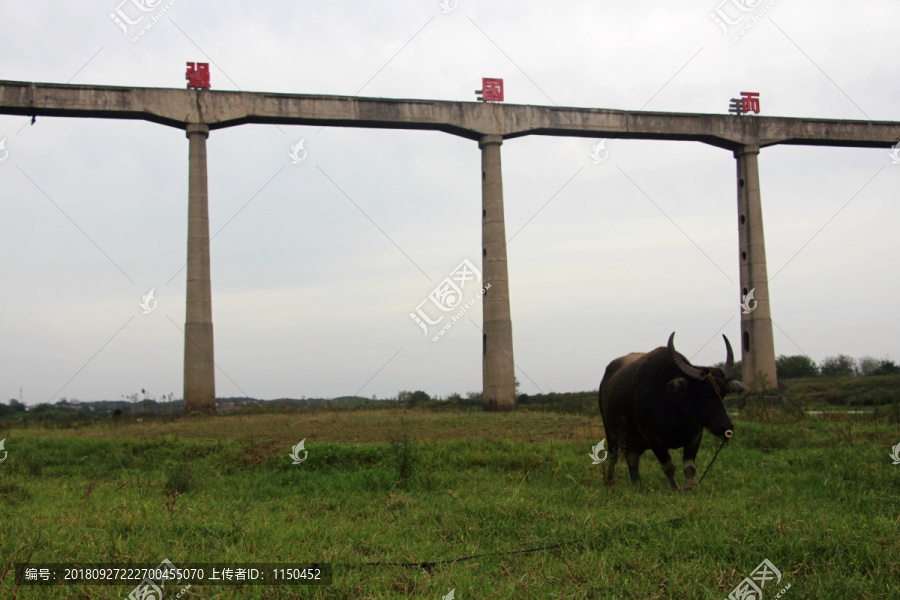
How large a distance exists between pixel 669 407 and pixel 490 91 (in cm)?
1722

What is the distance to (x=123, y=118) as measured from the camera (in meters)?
21.4

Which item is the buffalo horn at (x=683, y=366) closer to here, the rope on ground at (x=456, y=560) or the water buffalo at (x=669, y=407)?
the water buffalo at (x=669, y=407)

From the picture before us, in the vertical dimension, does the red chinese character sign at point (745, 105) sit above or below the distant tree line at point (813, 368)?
above

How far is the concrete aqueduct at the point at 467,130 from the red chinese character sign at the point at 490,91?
0.29 m

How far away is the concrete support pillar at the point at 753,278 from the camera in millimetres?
25438

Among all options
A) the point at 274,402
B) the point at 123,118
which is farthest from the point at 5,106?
the point at 274,402

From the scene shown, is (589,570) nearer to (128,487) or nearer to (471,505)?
(471,505)

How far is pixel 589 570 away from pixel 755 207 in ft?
79.5

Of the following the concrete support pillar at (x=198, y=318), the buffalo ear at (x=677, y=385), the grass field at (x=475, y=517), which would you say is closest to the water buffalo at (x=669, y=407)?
the buffalo ear at (x=677, y=385)

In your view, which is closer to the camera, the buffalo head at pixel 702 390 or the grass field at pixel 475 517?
the grass field at pixel 475 517

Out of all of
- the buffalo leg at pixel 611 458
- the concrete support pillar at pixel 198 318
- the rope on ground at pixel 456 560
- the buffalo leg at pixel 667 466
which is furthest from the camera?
the concrete support pillar at pixel 198 318

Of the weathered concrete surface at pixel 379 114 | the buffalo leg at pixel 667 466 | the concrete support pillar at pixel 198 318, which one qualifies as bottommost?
the buffalo leg at pixel 667 466

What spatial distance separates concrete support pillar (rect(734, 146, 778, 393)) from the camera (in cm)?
2544

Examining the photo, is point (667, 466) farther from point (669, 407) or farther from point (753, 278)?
point (753, 278)
